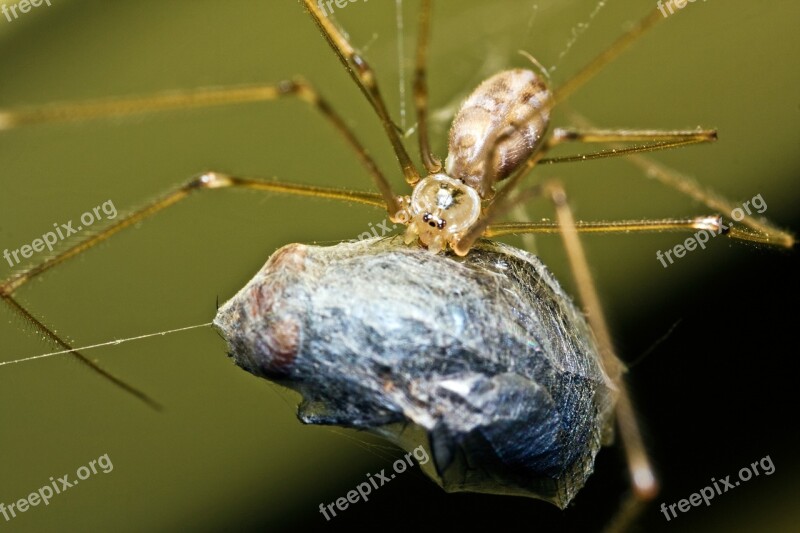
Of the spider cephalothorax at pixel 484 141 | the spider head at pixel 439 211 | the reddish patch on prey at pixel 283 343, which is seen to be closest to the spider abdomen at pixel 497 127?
the spider cephalothorax at pixel 484 141

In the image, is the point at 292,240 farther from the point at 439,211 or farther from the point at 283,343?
the point at 283,343

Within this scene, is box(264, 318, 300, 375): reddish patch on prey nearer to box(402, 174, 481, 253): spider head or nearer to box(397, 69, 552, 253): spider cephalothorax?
box(402, 174, 481, 253): spider head

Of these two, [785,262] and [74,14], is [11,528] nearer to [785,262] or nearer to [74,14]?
[74,14]

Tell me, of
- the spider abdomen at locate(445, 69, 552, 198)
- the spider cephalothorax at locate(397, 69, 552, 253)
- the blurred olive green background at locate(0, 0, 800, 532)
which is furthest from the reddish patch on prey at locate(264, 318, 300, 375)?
the spider abdomen at locate(445, 69, 552, 198)

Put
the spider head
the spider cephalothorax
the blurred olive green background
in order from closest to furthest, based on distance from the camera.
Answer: the spider head, the spider cephalothorax, the blurred olive green background

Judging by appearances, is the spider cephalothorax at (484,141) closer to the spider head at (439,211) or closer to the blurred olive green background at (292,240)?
the spider head at (439,211)

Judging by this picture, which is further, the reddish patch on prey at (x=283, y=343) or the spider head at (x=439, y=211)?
the spider head at (x=439, y=211)
